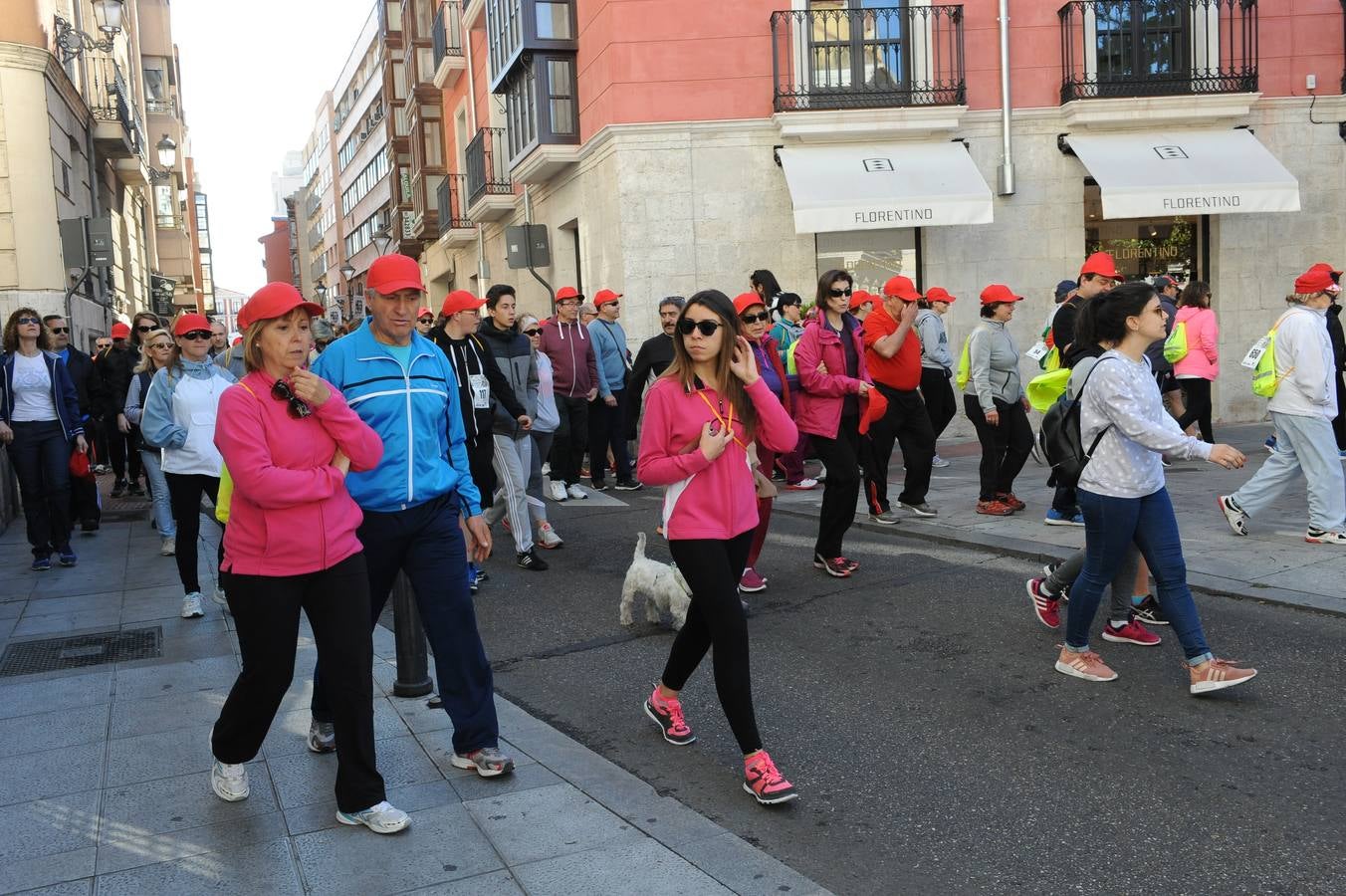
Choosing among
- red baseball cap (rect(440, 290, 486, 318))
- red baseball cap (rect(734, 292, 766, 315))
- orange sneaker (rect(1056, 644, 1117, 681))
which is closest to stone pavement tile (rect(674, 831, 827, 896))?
orange sneaker (rect(1056, 644, 1117, 681))

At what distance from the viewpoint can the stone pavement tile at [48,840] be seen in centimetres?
344

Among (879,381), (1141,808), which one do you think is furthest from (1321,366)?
(1141,808)

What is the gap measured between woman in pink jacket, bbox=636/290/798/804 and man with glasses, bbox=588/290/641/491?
8.05 m

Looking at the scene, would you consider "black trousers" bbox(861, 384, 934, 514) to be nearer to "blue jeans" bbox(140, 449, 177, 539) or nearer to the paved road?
the paved road

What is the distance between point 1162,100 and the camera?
16.2 meters

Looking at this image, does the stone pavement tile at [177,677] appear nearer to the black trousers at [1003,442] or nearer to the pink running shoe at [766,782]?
the pink running shoe at [766,782]

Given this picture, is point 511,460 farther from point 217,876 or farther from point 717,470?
point 217,876

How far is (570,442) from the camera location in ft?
38.5

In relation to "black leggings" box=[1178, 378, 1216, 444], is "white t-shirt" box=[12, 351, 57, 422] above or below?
above

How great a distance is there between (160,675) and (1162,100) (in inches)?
599

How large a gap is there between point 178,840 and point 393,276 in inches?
76.3

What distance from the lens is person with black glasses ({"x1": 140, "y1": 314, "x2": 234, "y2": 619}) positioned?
7.02 m

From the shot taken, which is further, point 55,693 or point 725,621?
point 55,693

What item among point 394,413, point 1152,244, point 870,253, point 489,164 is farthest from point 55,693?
point 489,164
